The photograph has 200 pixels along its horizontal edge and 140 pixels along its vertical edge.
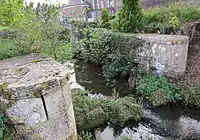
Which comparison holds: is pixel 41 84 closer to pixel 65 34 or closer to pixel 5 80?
pixel 5 80

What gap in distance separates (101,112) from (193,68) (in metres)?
3.56

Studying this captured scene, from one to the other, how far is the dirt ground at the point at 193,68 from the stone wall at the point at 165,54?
0.84 feet

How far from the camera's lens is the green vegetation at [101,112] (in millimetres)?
4676

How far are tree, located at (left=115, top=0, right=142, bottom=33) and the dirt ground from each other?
2481mm

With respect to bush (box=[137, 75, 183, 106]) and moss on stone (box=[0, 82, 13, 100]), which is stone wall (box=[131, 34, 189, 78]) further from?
moss on stone (box=[0, 82, 13, 100])

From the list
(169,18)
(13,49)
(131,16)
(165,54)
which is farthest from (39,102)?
(169,18)

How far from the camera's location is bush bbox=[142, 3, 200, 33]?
27.3 ft

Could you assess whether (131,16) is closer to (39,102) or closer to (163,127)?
(163,127)

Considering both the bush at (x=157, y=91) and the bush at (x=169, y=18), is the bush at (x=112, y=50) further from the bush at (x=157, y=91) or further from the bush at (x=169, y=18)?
the bush at (x=169, y=18)

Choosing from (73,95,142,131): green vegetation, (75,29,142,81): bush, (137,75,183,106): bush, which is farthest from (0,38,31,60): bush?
(137,75,183,106): bush

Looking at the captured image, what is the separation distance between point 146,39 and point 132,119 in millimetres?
2813

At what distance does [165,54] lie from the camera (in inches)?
249

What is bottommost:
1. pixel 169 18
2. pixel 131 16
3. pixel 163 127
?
pixel 163 127

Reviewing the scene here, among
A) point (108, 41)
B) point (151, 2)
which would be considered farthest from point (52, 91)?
point (151, 2)
